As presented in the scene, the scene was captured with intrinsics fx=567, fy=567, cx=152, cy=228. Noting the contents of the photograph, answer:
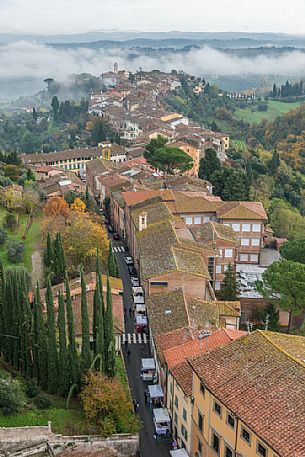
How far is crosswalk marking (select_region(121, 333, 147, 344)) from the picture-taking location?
50094mm

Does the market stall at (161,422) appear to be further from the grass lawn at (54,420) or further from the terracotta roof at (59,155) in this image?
the terracotta roof at (59,155)

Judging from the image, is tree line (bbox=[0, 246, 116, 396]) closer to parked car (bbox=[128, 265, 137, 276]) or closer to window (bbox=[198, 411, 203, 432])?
window (bbox=[198, 411, 203, 432])

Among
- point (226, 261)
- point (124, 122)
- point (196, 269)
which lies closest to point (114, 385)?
point (196, 269)

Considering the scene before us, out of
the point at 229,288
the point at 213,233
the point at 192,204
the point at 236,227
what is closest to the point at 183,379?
the point at 229,288

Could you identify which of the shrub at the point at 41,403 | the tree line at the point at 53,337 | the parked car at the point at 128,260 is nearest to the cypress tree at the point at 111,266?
the parked car at the point at 128,260

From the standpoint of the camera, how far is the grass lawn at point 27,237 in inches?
2197

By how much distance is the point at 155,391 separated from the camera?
41781 millimetres

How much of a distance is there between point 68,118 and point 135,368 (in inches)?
5706

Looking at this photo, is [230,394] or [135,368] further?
[135,368]

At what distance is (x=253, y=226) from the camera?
6938 centimetres

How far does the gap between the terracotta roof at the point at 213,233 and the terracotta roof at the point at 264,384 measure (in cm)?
2730

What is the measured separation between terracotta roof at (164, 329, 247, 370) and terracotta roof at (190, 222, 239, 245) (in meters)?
22.0

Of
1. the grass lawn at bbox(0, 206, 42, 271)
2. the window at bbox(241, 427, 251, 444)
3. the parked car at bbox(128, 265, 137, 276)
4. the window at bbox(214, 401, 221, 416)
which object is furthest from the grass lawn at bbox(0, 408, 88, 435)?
the parked car at bbox(128, 265, 137, 276)

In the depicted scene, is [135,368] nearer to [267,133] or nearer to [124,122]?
[124,122]
